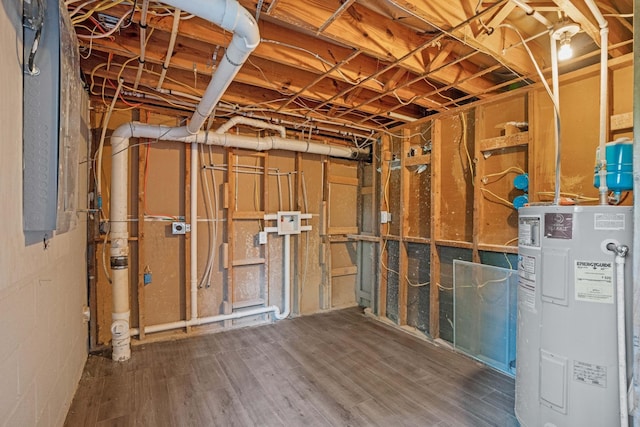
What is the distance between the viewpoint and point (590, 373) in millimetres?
1396

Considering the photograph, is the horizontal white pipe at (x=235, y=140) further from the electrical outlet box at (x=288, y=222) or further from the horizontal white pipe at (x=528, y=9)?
the horizontal white pipe at (x=528, y=9)

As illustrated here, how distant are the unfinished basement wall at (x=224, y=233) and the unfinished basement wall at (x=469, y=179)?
766 millimetres

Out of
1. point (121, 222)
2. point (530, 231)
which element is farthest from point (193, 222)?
point (530, 231)

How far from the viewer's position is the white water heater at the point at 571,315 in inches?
53.0

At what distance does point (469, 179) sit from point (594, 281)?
1739mm

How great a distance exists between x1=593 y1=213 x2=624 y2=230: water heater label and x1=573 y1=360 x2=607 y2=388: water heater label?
62 cm

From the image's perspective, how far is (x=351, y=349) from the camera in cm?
Result: 300

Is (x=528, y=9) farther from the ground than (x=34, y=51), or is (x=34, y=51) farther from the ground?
(x=528, y=9)

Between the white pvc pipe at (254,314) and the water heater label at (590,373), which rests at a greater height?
the water heater label at (590,373)

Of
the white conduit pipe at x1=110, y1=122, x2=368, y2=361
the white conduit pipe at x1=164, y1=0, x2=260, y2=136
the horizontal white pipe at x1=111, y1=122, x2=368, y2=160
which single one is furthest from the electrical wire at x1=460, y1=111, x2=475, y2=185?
the white conduit pipe at x1=110, y1=122, x2=368, y2=361

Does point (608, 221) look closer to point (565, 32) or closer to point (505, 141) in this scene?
point (565, 32)

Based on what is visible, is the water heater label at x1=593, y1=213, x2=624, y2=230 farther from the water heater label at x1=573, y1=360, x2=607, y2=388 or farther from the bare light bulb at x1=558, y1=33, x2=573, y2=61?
the bare light bulb at x1=558, y1=33, x2=573, y2=61

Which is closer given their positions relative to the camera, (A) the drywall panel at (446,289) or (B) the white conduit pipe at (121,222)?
(B) the white conduit pipe at (121,222)

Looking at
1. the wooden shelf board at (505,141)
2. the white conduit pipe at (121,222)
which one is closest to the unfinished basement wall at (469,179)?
the wooden shelf board at (505,141)
